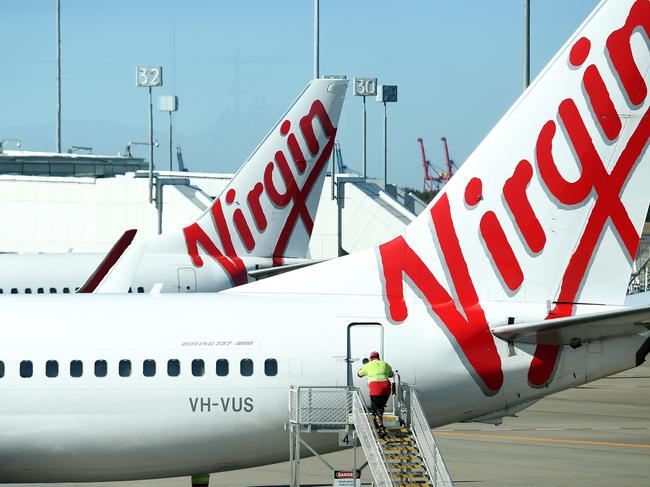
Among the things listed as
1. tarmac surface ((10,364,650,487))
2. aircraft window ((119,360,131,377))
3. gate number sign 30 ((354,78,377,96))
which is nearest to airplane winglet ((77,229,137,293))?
tarmac surface ((10,364,650,487))

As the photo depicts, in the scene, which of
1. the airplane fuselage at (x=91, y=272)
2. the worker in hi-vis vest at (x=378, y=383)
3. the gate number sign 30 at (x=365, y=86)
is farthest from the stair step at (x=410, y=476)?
the gate number sign 30 at (x=365, y=86)

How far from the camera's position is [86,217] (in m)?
87.7

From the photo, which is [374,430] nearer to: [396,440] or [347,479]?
[396,440]

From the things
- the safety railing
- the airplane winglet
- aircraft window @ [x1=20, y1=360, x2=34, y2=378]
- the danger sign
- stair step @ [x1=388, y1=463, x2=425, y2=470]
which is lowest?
the danger sign

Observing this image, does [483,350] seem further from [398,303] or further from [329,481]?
[329,481]

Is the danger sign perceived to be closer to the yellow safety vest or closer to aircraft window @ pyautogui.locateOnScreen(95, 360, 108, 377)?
the yellow safety vest

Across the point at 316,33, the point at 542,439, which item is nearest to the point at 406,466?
the point at 542,439

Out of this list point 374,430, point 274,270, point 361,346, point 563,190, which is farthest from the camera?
point 274,270

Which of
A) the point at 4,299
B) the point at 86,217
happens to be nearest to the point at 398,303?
the point at 4,299

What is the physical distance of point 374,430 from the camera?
83.8ft

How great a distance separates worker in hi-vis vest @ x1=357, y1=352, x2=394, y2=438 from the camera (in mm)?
25391

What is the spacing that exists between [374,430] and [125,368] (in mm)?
4958

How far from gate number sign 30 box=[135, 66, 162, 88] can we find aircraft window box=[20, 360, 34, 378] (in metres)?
55.7

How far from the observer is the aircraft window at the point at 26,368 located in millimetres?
26203
